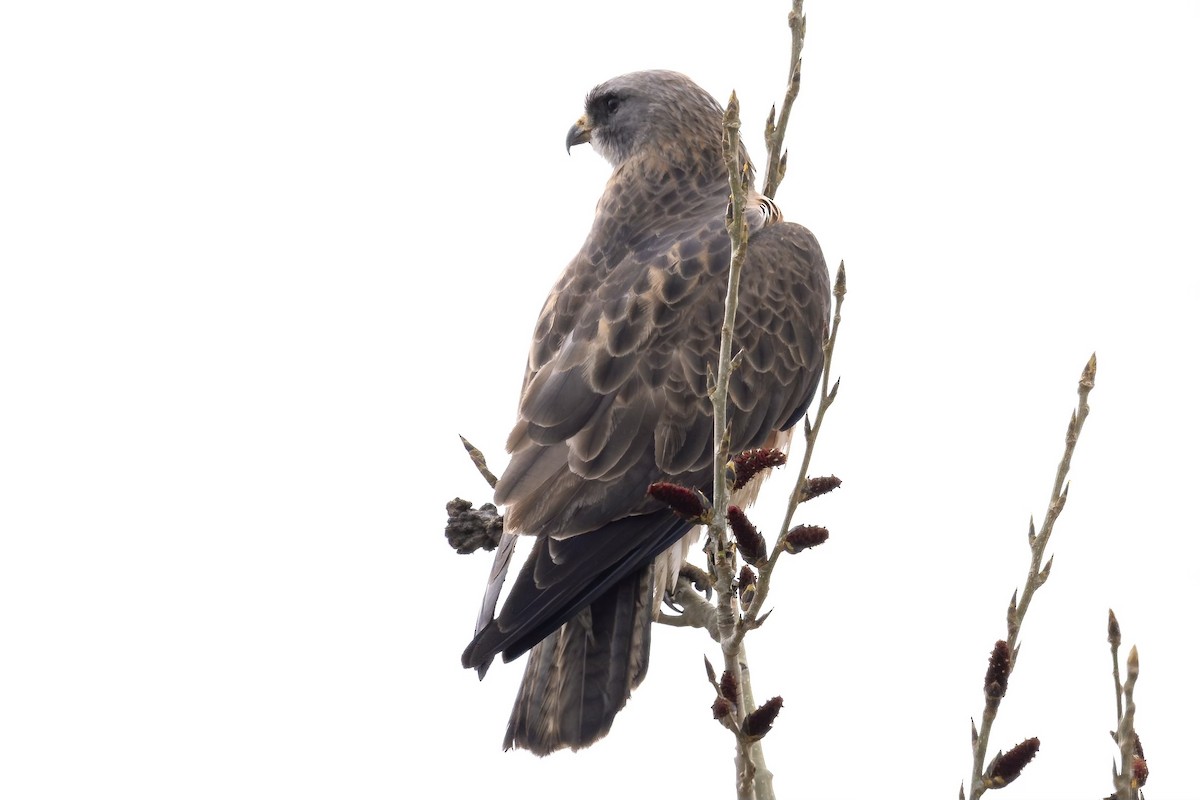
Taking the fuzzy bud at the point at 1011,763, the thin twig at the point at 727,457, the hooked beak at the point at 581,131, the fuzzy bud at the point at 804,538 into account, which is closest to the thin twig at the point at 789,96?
the thin twig at the point at 727,457

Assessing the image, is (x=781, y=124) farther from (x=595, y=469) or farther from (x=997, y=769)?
(x=997, y=769)

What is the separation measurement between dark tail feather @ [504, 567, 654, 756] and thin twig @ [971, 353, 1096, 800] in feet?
7.23

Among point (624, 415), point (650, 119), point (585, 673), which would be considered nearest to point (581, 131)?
point (650, 119)

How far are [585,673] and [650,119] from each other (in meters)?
2.99

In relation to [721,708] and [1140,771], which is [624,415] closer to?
[721,708]

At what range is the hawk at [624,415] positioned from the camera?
16.0 feet

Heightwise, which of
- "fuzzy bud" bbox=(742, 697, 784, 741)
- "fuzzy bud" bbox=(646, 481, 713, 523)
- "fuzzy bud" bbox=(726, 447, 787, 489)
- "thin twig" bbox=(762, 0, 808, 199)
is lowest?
"fuzzy bud" bbox=(742, 697, 784, 741)

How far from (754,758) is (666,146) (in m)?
3.90

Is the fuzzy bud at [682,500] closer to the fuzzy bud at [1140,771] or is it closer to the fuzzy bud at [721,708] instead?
the fuzzy bud at [721,708]

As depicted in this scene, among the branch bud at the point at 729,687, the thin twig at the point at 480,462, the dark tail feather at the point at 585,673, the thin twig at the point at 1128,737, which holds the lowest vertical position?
the thin twig at the point at 1128,737

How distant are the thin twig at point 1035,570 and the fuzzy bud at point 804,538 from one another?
0.39 metres

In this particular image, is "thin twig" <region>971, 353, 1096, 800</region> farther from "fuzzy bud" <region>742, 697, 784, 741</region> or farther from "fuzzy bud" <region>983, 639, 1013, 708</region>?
"fuzzy bud" <region>742, 697, 784, 741</region>

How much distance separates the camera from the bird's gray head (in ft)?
22.4

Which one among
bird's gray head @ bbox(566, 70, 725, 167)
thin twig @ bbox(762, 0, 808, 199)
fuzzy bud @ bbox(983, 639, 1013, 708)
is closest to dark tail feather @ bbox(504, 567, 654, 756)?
thin twig @ bbox(762, 0, 808, 199)
